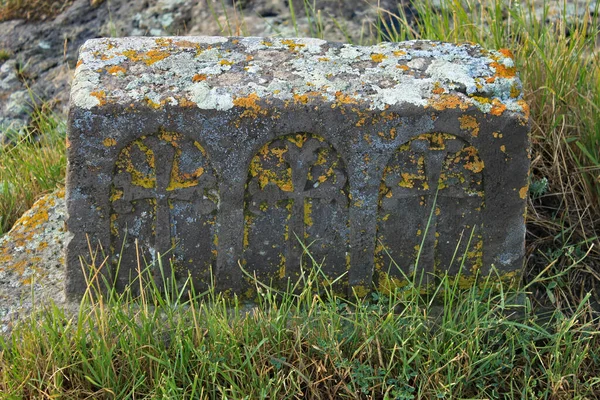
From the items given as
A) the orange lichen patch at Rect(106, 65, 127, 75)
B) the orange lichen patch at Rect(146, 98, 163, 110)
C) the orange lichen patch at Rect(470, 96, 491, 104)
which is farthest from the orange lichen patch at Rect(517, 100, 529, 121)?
the orange lichen patch at Rect(106, 65, 127, 75)

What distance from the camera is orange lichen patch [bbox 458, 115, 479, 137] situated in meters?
2.70

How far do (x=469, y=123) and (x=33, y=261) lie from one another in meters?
1.78

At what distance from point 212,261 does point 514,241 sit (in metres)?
1.10

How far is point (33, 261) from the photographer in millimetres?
3188

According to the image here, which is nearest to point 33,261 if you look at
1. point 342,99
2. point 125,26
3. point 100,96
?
point 100,96

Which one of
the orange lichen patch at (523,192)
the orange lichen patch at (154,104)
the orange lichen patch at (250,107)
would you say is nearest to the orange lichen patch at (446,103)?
the orange lichen patch at (523,192)

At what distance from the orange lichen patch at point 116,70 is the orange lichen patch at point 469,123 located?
118 centimetres

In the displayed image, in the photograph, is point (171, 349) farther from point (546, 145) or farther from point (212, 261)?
point (546, 145)

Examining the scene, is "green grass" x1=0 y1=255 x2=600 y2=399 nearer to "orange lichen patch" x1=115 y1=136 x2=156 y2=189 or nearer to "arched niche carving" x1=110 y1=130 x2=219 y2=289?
"arched niche carving" x1=110 y1=130 x2=219 y2=289

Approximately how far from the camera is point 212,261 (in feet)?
9.52

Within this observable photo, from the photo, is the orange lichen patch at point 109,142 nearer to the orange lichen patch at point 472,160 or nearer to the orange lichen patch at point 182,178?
the orange lichen patch at point 182,178

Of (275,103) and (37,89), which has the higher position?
(275,103)

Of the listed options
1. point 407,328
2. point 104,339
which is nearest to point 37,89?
point 104,339

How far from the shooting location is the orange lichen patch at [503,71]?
280 centimetres
